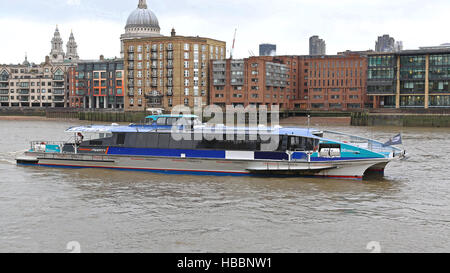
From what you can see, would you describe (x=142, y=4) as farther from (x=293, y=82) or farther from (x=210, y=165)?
(x=210, y=165)

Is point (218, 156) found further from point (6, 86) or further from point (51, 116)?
point (6, 86)

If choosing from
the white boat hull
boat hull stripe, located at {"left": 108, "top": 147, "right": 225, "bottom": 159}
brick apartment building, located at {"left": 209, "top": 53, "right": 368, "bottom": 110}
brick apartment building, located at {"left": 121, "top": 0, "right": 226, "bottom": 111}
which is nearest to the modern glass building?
brick apartment building, located at {"left": 209, "top": 53, "right": 368, "bottom": 110}

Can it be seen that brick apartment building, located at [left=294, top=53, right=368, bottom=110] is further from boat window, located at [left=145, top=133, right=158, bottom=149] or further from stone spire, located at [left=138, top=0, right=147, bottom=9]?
boat window, located at [left=145, top=133, right=158, bottom=149]

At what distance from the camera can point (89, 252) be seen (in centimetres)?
1464

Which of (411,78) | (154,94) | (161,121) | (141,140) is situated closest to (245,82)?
(154,94)

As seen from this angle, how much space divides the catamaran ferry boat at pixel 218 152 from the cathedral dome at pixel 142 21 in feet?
457

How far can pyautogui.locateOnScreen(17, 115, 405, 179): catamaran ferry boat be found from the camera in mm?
25828

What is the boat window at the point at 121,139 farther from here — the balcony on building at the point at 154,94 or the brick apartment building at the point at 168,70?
the balcony on building at the point at 154,94

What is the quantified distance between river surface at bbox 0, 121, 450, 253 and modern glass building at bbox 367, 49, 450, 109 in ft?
243

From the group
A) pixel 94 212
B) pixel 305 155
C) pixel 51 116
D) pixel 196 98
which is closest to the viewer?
pixel 94 212

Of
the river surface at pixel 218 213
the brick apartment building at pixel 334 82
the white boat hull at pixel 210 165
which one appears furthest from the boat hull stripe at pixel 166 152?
the brick apartment building at pixel 334 82

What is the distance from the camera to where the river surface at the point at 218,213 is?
1552 centimetres
